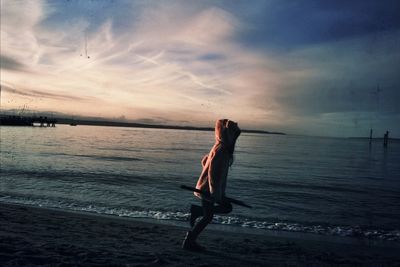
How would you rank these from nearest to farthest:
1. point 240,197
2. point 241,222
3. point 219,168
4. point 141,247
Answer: point 219,168, point 141,247, point 241,222, point 240,197

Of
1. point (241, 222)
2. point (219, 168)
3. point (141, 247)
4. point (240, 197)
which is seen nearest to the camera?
point (219, 168)

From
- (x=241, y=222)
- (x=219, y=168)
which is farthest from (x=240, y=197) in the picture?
(x=219, y=168)

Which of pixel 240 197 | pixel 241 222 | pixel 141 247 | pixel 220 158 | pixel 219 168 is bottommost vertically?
pixel 240 197

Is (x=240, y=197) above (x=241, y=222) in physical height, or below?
below

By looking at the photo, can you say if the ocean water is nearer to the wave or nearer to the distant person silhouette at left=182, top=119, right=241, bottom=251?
the wave

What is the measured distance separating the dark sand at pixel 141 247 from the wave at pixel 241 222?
1245 mm

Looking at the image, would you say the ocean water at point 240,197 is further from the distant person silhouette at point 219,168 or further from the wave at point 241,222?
the distant person silhouette at point 219,168

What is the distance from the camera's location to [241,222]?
10.9m

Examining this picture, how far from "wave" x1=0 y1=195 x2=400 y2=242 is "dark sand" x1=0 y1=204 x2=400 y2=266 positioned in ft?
4.08

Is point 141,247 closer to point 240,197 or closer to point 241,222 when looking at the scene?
point 241,222

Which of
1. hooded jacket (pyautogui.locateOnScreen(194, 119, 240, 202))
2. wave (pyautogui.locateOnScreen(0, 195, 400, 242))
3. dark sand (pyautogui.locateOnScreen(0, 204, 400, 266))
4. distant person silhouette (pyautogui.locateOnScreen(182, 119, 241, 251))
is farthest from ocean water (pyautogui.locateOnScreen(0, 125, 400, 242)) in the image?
hooded jacket (pyautogui.locateOnScreen(194, 119, 240, 202))

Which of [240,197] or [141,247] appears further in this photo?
[240,197]

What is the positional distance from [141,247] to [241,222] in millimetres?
4677

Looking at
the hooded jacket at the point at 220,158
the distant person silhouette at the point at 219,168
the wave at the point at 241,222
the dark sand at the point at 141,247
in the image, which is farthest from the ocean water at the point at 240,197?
the hooded jacket at the point at 220,158
